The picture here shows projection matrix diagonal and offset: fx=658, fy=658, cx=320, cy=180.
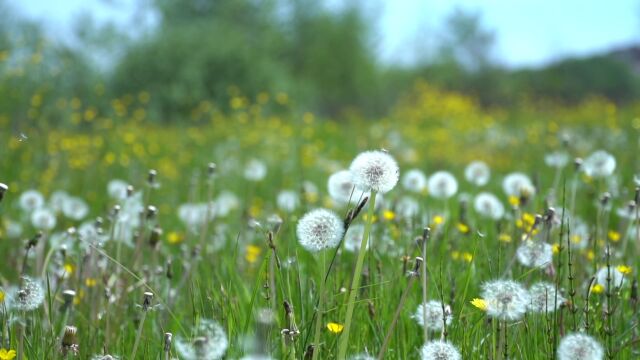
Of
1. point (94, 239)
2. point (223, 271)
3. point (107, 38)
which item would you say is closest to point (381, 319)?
point (223, 271)

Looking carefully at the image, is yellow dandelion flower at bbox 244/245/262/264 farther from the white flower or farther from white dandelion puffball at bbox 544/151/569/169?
white dandelion puffball at bbox 544/151/569/169

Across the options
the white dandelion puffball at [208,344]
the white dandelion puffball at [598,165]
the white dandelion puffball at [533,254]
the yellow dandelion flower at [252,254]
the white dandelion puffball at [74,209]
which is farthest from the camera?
the white dandelion puffball at [74,209]

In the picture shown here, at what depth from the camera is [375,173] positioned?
1393mm

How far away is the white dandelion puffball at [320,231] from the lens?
1429 millimetres

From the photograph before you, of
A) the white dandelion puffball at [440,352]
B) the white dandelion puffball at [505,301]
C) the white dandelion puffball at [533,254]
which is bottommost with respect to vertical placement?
the white dandelion puffball at [440,352]

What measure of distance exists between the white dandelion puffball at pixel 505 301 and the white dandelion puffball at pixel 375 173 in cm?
31

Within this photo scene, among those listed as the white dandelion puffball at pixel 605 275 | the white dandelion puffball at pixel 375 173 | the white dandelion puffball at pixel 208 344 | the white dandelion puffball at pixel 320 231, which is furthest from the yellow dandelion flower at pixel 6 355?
the white dandelion puffball at pixel 605 275

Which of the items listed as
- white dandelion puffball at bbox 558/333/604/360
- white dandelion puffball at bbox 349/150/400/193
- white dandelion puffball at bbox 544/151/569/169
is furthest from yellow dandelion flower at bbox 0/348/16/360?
white dandelion puffball at bbox 544/151/569/169

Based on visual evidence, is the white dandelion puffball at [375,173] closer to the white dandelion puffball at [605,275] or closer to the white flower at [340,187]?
the white flower at [340,187]

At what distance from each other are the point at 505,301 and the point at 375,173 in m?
0.37

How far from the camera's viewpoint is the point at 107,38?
1881 centimetres

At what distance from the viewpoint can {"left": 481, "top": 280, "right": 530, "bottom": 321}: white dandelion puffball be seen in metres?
1.34

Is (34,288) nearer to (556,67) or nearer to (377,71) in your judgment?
(377,71)

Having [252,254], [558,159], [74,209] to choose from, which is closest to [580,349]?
[252,254]
